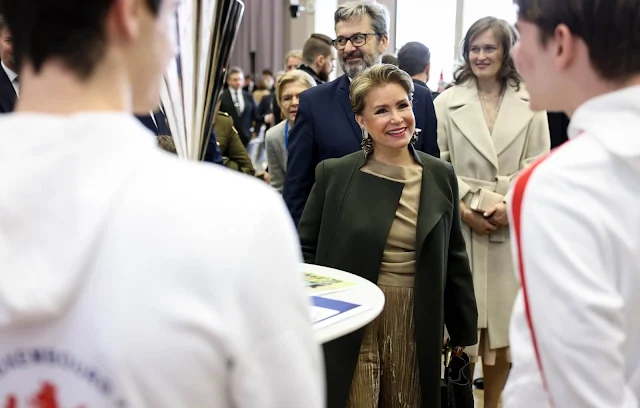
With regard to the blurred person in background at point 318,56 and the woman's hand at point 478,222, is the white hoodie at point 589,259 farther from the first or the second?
the blurred person in background at point 318,56

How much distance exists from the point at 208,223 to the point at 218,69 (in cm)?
39

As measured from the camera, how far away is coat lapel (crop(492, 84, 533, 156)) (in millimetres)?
2695

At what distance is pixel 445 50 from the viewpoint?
28.2 feet

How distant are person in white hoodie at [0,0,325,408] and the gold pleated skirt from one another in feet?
4.79

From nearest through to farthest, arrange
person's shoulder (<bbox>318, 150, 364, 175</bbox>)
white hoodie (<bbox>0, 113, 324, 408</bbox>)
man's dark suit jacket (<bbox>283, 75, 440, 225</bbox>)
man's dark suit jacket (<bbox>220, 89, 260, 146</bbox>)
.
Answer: white hoodie (<bbox>0, 113, 324, 408</bbox>)
person's shoulder (<bbox>318, 150, 364, 175</bbox>)
man's dark suit jacket (<bbox>283, 75, 440, 225</bbox>)
man's dark suit jacket (<bbox>220, 89, 260, 146</bbox>)

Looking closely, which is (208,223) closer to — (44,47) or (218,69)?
(44,47)

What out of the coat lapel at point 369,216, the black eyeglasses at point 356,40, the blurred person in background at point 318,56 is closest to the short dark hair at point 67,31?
the coat lapel at point 369,216

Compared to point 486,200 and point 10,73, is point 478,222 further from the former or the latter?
point 10,73

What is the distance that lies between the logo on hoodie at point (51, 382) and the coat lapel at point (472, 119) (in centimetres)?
225

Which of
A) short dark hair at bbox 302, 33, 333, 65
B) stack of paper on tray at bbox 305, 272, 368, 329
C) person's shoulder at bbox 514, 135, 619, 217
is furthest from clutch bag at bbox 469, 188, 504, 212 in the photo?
person's shoulder at bbox 514, 135, 619, 217

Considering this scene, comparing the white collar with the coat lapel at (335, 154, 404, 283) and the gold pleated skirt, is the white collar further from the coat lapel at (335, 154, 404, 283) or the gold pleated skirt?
the gold pleated skirt

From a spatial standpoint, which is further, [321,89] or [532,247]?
[321,89]

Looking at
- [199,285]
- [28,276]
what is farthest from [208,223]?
[28,276]

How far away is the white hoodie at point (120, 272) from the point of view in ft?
2.03
